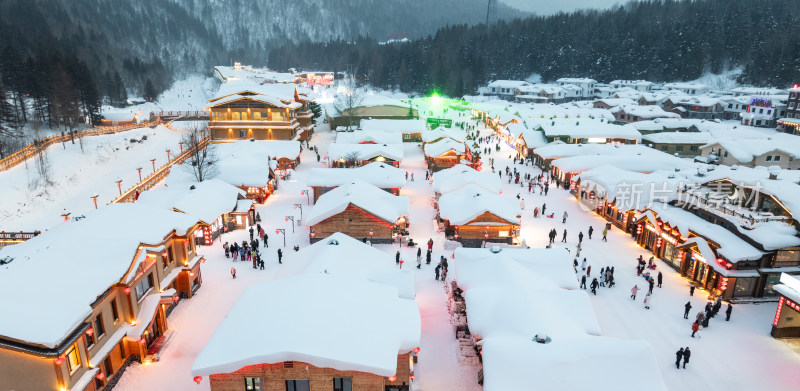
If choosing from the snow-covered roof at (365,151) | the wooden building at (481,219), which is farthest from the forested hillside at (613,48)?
the wooden building at (481,219)

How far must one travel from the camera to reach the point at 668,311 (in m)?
20.0

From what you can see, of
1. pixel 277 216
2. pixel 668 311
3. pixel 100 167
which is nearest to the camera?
pixel 668 311

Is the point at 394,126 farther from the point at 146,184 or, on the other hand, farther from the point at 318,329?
the point at 318,329

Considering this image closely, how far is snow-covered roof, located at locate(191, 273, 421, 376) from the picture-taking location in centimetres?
1137

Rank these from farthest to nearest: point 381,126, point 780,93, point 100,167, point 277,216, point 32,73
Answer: point 780,93 → point 381,126 → point 32,73 → point 100,167 → point 277,216

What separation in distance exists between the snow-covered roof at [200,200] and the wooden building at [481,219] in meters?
13.6

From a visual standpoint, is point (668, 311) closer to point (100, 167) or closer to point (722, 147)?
point (722, 147)

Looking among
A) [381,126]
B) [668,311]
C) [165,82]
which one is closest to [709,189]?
[668,311]

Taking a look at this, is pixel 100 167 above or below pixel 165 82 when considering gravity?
below

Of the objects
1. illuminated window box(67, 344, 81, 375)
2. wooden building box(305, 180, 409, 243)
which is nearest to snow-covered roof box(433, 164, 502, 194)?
wooden building box(305, 180, 409, 243)

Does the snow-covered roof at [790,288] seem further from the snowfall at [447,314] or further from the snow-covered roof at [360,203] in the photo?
the snow-covered roof at [360,203]

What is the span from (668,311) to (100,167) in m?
48.0

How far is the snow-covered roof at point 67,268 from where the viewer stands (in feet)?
38.4

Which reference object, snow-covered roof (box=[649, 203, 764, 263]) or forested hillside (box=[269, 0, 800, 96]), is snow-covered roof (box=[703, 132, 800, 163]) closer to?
snow-covered roof (box=[649, 203, 764, 263])
